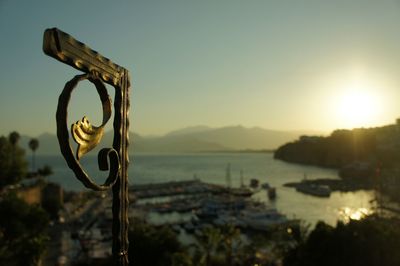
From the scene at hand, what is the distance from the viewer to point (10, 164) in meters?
23.1

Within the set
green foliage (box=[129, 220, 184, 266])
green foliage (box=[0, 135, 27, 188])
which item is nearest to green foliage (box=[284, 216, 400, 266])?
green foliage (box=[129, 220, 184, 266])

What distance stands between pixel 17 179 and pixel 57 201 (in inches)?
351

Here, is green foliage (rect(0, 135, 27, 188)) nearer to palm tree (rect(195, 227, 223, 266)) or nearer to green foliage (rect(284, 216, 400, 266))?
palm tree (rect(195, 227, 223, 266))

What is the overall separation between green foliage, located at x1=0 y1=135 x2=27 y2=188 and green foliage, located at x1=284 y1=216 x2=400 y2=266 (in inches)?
713

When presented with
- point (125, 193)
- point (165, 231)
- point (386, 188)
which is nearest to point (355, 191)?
point (386, 188)

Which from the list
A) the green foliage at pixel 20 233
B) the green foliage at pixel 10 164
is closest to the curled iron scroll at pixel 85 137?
the green foliage at pixel 20 233

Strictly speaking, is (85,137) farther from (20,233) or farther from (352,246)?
(20,233)

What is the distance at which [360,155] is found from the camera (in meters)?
84.9

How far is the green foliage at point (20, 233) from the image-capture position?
15102 millimetres

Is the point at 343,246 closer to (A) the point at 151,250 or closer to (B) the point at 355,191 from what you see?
(A) the point at 151,250

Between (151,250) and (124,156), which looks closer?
(124,156)

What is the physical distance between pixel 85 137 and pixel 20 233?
61.6 feet

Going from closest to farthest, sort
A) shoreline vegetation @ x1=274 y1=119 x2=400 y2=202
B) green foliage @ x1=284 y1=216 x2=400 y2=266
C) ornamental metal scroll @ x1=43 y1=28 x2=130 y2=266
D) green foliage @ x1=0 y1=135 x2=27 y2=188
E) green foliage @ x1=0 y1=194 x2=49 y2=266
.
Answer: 1. ornamental metal scroll @ x1=43 y1=28 x2=130 y2=266
2. green foliage @ x1=284 y1=216 x2=400 y2=266
3. green foliage @ x1=0 y1=194 x2=49 y2=266
4. green foliage @ x1=0 y1=135 x2=27 y2=188
5. shoreline vegetation @ x1=274 y1=119 x2=400 y2=202

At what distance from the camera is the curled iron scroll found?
4.45 feet
